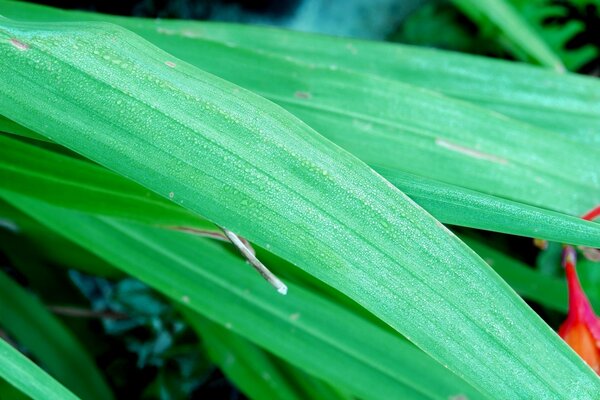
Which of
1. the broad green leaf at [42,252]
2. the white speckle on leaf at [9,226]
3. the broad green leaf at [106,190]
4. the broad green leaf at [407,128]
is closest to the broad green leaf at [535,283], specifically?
the broad green leaf at [407,128]

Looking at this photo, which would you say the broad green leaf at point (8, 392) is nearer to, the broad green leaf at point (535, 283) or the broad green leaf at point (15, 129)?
the broad green leaf at point (15, 129)

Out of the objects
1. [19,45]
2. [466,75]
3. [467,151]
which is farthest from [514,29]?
[19,45]

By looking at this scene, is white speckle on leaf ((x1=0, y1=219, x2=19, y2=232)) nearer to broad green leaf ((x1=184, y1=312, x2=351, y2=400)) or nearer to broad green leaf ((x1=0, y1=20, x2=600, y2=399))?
broad green leaf ((x1=184, y1=312, x2=351, y2=400))

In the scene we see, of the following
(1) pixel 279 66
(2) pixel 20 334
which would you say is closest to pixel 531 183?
(1) pixel 279 66

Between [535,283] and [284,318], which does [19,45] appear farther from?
[535,283]

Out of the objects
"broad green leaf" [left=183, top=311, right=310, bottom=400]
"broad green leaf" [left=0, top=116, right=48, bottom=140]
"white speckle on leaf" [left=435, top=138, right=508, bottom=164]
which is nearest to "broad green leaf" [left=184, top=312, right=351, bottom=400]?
"broad green leaf" [left=183, top=311, right=310, bottom=400]

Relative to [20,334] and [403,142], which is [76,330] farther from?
[403,142]
